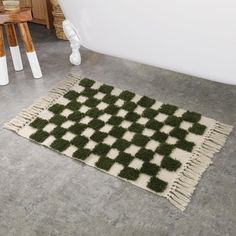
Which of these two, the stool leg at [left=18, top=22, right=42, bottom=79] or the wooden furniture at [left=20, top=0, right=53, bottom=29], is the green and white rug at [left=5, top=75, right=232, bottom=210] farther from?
the wooden furniture at [left=20, top=0, right=53, bottom=29]

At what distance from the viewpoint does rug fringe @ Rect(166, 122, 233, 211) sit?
137 cm

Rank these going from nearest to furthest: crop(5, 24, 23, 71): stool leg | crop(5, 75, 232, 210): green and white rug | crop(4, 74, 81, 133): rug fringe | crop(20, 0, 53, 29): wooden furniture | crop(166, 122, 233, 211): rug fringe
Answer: crop(166, 122, 233, 211): rug fringe → crop(5, 75, 232, 210): green and white rug → crop(4, 74, 81, 133): rug fringe → crop(5, 24, 23, 71): stool leg → crop(20, 0, 53, 29): wooden furniture

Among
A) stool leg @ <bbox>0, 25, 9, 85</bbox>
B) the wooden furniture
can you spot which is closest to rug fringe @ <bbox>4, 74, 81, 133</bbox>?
stool leg @ <bbox>0, 25, 9, 85</bbox>

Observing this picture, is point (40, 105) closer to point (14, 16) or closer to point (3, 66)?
point (3, 66)

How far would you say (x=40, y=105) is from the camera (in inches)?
75.7

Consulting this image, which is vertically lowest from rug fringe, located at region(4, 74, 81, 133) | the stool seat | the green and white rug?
rug fringe, located at region(4, 74, 81, 133)

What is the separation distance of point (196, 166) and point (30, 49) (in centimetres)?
118

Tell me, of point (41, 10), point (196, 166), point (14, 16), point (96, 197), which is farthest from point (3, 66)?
point (196, 166)

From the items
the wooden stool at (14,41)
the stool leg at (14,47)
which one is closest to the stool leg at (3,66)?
the wooden stool at (14,41)

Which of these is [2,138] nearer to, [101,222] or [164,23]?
[101,222]

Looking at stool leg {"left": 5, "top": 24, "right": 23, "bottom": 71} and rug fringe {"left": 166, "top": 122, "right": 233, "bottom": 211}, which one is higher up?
stool leg {"left": 5, "top": 24, "right": 23, "bottom": 71}

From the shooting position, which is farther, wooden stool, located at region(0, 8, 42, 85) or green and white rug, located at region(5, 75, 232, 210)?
wooden stool, located at region(0, 8, 42, 85)

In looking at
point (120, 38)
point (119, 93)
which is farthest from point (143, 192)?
point (120, 38)

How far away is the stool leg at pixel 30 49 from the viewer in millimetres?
2012
